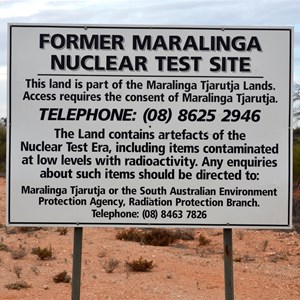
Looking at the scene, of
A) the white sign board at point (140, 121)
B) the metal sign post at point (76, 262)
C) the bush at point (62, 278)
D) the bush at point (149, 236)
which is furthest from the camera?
the bush at point (149, 236)

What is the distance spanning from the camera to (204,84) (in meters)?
5.55

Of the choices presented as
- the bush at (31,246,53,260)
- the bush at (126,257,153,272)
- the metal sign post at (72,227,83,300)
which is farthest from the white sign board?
the bush at (31,246,53,260)

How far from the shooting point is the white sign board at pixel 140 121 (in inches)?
218

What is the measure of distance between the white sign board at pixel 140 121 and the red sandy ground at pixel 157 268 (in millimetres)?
3297

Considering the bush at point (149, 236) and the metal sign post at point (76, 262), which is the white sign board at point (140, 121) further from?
the bush at point (149, 236)

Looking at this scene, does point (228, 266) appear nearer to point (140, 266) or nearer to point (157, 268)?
point (140, 266)

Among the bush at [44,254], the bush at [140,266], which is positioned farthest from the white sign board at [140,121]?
the bush at [44,254]

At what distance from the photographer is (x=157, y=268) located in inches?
410

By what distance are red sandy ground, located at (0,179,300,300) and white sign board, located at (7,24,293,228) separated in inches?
130

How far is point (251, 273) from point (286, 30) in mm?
5488

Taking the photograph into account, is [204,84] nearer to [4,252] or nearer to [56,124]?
[56,124]

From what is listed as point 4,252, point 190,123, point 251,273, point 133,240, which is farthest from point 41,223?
point 133,240

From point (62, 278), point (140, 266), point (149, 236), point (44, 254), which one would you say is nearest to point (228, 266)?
point (62, 278)

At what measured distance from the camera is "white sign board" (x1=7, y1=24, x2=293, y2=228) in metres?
5.55
